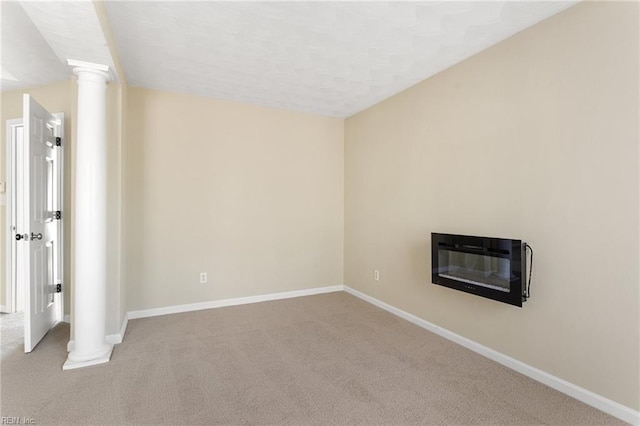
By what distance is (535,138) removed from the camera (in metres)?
2.36

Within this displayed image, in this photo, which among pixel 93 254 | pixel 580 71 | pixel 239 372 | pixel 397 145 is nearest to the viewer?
pixel 580 71

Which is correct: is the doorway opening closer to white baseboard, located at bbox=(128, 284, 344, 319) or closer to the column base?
the column base

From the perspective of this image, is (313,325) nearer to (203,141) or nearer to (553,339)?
(553,339)

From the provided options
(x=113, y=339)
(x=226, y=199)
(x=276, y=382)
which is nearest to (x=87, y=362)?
(x=113, y=339)

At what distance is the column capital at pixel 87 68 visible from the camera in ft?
8.14

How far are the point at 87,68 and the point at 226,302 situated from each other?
9.25ft

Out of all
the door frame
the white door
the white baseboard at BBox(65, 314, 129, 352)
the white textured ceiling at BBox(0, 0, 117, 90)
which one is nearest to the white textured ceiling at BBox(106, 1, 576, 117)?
the white textured ceiling at BBox(0, 0, 117, 90)

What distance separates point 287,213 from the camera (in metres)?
4.46

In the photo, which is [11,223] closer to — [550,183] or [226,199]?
[226,199]

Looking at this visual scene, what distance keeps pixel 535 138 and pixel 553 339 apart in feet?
4.75

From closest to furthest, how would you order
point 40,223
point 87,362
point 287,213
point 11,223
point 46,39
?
point 46,39 → point 87,362 → point 40,223 → point 11,223 → point 287,213

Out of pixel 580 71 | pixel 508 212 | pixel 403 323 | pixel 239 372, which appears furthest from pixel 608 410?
pixel 239 372

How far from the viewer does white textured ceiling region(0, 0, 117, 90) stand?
6.09ft

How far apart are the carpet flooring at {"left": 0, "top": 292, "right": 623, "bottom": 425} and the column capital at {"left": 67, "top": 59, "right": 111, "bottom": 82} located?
7.66 feet
